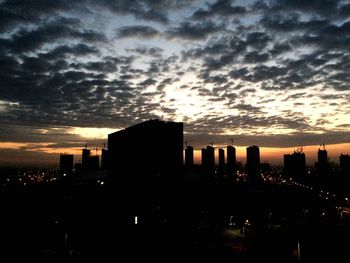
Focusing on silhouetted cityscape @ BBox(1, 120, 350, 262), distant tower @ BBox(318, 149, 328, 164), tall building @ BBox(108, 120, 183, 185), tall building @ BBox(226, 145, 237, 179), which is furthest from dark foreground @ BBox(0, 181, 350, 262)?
distant tower @ BBox(318, 149, 328, 164)

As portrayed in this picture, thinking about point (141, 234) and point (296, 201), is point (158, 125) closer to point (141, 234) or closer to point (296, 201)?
point (141, 234)

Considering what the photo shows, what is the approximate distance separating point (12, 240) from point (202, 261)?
29.9 meters

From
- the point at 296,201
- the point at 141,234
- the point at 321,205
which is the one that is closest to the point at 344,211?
the point at 321,205

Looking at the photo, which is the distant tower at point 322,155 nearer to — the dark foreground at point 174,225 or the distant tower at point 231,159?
the distant tower at point 231,159

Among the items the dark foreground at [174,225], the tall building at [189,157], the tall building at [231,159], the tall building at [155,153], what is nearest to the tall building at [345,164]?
the tall building at [231,159]

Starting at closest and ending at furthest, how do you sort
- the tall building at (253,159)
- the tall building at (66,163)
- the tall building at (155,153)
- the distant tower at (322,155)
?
the tall building at (155,153)
the tall building at (253,159)
the distant tower at (322,155)
the tall building at (66,163)

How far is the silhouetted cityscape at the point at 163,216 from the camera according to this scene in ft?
144

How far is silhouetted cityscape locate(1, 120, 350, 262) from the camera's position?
43781mm

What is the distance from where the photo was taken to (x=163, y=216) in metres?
68.6

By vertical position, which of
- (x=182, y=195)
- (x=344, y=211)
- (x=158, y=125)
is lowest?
(x=344, y=211)

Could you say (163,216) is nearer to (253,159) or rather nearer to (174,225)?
(174,225)

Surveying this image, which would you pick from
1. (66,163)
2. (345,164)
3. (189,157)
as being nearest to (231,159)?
(189,157)

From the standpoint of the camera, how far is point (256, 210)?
3093 inches

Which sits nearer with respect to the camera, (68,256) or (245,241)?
(68,256)
